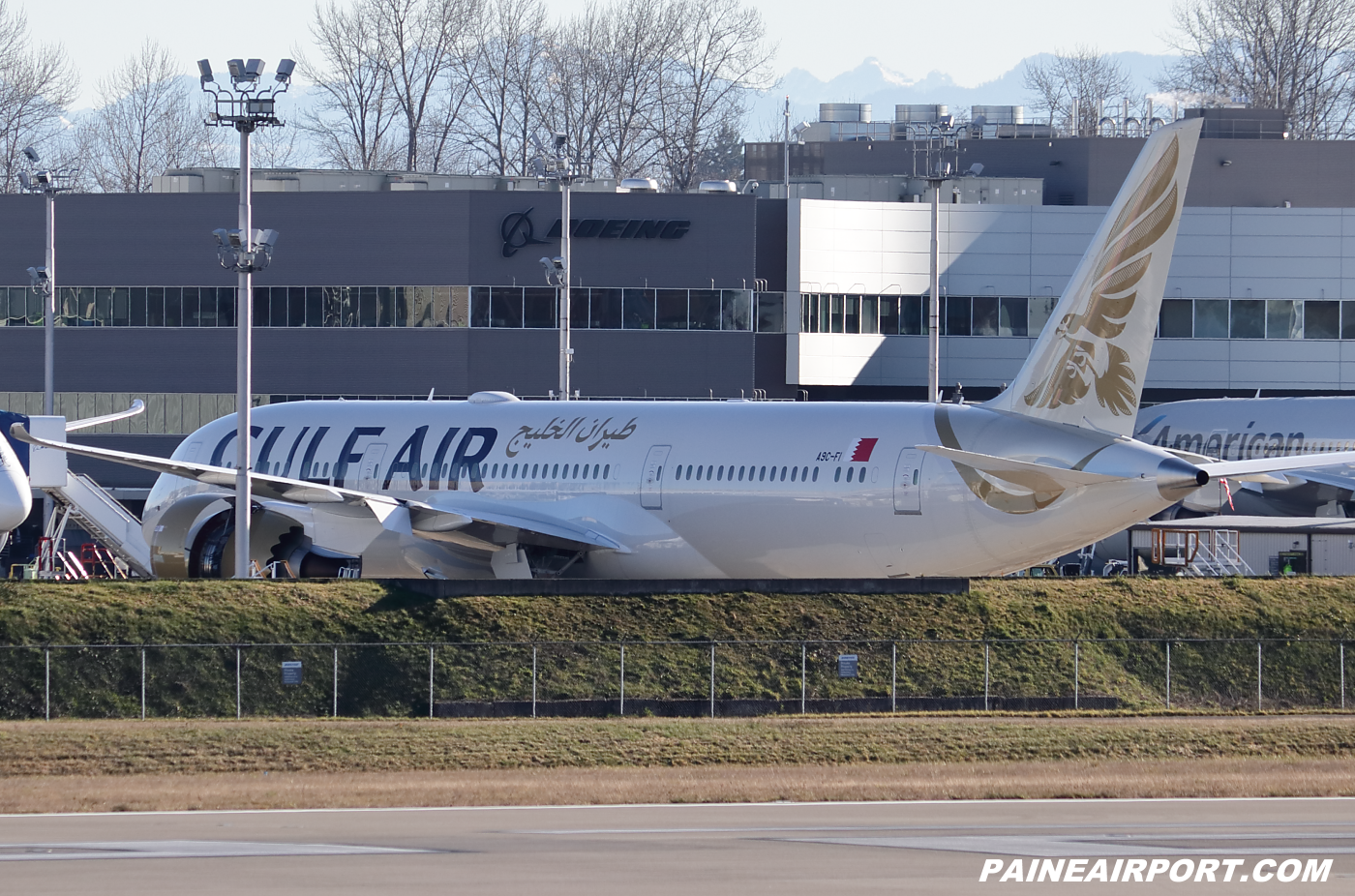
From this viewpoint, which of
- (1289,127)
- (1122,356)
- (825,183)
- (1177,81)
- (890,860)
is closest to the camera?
(890,860)

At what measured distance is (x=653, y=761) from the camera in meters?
23.4

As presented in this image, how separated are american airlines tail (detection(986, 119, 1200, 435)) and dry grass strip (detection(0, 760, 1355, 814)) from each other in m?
7.10

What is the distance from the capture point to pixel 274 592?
31.9 metres

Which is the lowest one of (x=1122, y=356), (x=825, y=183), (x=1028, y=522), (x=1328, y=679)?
(x=1328, y=679)

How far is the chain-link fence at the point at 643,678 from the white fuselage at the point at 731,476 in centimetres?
187

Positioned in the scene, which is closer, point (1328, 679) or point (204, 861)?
point (204, 861)

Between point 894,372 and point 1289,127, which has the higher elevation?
point 1289,127

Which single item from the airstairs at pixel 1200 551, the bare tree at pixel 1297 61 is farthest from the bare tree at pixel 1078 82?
the airstairs at pixel 1200 551

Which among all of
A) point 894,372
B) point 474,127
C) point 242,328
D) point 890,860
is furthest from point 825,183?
point 890,860

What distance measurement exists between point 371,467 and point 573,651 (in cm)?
843

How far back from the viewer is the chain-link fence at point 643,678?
2834cm

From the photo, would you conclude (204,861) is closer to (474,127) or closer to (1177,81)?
(474,127)

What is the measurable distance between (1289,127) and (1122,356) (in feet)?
308

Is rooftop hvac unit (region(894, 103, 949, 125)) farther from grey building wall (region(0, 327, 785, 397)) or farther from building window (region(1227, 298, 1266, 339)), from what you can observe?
grey building wall (region(0, 327, 785, 397))
